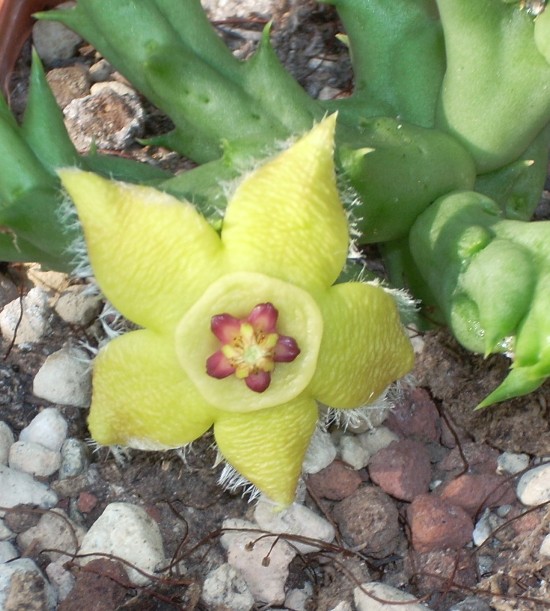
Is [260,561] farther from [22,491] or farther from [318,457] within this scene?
[22,491]

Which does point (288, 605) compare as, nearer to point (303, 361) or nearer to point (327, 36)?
point (303, 361)

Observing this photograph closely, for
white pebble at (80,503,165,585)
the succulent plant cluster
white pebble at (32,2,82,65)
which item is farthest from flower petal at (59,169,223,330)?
white pebble at (32,2,82,65)

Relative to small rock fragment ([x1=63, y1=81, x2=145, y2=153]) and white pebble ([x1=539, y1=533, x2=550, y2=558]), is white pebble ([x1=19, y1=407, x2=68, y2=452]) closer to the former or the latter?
small rock fragment ([x1=63, y1=81, x2=145, y2=153])

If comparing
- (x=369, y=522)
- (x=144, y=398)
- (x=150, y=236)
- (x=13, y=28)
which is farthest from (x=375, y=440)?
(x=13, y=28)

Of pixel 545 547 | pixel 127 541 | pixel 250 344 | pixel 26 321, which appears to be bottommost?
pixel 545 547

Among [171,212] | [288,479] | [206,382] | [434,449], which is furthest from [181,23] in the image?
[434,449]

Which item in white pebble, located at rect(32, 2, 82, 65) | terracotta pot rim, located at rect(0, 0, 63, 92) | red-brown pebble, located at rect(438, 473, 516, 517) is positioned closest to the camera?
red-brown pebble, located at rect(438, 473, 516, 517)

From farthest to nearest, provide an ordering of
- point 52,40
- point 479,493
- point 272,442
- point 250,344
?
point 52,40 → point 479,493 → point 272,442 → point 250,344
